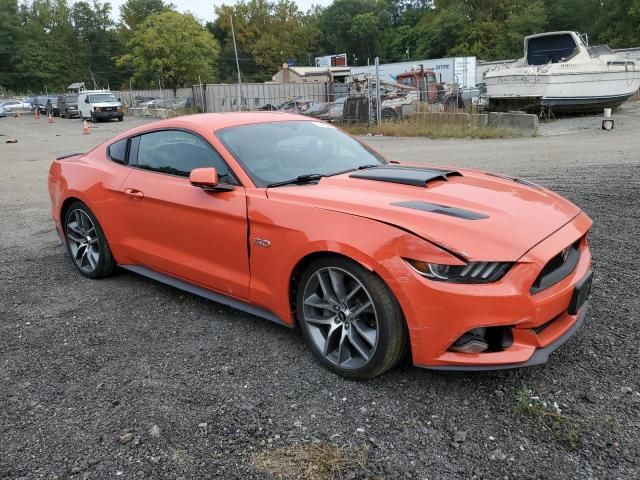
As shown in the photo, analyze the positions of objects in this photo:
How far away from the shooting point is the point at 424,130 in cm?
1908

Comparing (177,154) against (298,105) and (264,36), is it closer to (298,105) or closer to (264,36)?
(298,105)

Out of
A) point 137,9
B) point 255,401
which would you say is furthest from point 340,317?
point 137,9

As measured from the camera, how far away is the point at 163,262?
4.16 meters

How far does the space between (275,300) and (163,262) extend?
3.94 ft

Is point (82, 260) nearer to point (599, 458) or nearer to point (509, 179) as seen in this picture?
point (509, 179)

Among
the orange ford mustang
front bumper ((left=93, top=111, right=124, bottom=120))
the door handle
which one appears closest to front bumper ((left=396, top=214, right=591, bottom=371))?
the orange ford mustang

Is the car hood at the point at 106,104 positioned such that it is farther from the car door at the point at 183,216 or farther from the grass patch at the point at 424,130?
the car door at the point at 183,216

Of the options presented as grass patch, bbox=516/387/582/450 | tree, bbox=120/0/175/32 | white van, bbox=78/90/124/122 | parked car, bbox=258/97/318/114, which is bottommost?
grass patch, bbox=516/387/582/450

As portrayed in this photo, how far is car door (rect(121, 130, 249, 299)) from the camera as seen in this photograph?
11.8ft

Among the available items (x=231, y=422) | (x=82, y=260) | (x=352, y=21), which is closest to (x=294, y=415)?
(x=231, y=422)

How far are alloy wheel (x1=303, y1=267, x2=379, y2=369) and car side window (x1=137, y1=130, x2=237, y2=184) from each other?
1.00m

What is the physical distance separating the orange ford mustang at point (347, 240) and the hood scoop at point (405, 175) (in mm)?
14

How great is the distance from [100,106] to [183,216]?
36689 millimetres

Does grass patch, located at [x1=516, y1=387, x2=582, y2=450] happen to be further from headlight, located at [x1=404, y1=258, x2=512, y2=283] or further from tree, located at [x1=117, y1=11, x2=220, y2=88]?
Answer: tree, located at [x1=117, y1=11, x2=220, y2=88]
